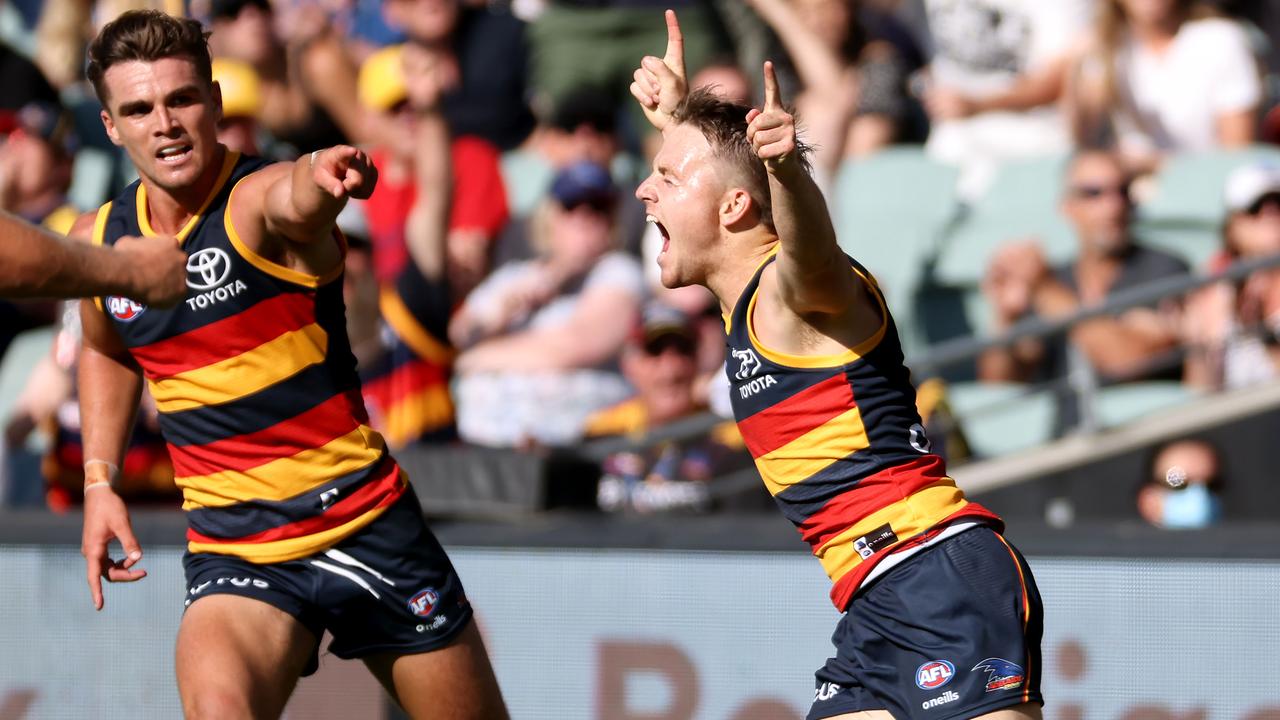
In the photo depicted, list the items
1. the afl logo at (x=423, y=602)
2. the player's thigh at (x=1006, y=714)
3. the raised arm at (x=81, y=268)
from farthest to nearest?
the afl logo at (x=423, y=602)
the player's thigh at (x=1006, y=714)
the raised arm at (x=81, y=268)

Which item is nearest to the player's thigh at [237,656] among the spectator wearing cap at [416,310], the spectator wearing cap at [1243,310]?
the spectator wearing cap at [416,310]

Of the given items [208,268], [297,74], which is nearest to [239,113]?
[297,74]

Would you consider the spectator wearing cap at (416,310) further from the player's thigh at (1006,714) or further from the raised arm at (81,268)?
the raised arm at (81,268)

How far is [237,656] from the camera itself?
4605mm

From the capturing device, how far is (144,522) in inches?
262

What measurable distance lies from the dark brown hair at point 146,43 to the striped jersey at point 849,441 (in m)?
1.74

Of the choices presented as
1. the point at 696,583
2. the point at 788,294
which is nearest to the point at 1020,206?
the point at 696,583

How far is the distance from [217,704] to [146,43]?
1.83 meters

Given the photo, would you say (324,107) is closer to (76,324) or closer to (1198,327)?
(76,324)

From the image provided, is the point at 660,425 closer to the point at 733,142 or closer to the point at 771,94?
the point at 733,142

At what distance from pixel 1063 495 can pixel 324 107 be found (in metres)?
5.07

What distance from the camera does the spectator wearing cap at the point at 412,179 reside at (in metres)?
9.30

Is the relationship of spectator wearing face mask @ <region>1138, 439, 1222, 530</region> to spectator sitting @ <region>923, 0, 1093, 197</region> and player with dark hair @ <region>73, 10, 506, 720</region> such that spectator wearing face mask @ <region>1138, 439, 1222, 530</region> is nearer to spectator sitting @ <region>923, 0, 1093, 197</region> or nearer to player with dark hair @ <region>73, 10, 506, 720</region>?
spectator sitting @ <region>923, 0, 1093, 197</region>

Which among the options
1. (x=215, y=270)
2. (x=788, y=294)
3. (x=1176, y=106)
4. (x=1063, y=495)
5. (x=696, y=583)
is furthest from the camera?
(x=1176, y=106)
